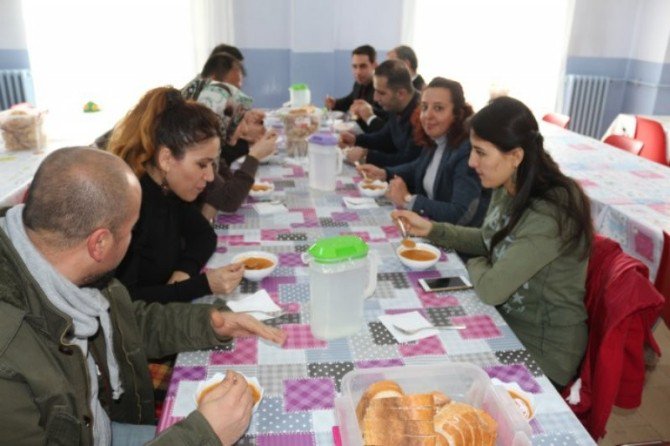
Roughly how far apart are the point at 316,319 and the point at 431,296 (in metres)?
0.40

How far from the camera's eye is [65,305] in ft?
3.51

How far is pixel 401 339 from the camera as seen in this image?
4.56 ft

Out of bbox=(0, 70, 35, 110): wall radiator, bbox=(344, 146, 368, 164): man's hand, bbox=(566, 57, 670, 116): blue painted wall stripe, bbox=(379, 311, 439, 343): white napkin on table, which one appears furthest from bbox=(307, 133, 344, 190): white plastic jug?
bbox=(566, 57, 670, 116): blue painted wall stripe

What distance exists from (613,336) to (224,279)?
1.09 m

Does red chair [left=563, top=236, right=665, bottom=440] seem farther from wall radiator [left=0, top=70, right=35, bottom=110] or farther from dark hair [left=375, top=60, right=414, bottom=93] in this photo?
wall radiator [left=0, top=70, right=35, bottom=110]

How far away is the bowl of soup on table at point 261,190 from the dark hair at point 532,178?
1.15 metres

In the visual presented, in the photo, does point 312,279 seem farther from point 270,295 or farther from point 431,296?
point 431,296

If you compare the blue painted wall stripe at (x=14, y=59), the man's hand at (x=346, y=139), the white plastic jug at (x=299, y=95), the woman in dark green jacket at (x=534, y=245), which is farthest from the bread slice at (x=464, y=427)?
the blue painted wall stripe at (x=14, y=59)

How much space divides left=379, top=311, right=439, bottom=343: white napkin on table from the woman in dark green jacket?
23 centimetres

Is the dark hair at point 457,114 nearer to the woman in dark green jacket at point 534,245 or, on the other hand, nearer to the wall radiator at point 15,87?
the woman in dark green jacket at point 534,245

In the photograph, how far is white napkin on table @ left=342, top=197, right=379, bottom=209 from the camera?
2.41 metres

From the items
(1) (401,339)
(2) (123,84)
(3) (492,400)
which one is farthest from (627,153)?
(2) (123,84)

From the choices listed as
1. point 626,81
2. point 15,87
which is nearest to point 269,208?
point 15,87

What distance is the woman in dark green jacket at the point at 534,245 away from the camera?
1.55m
